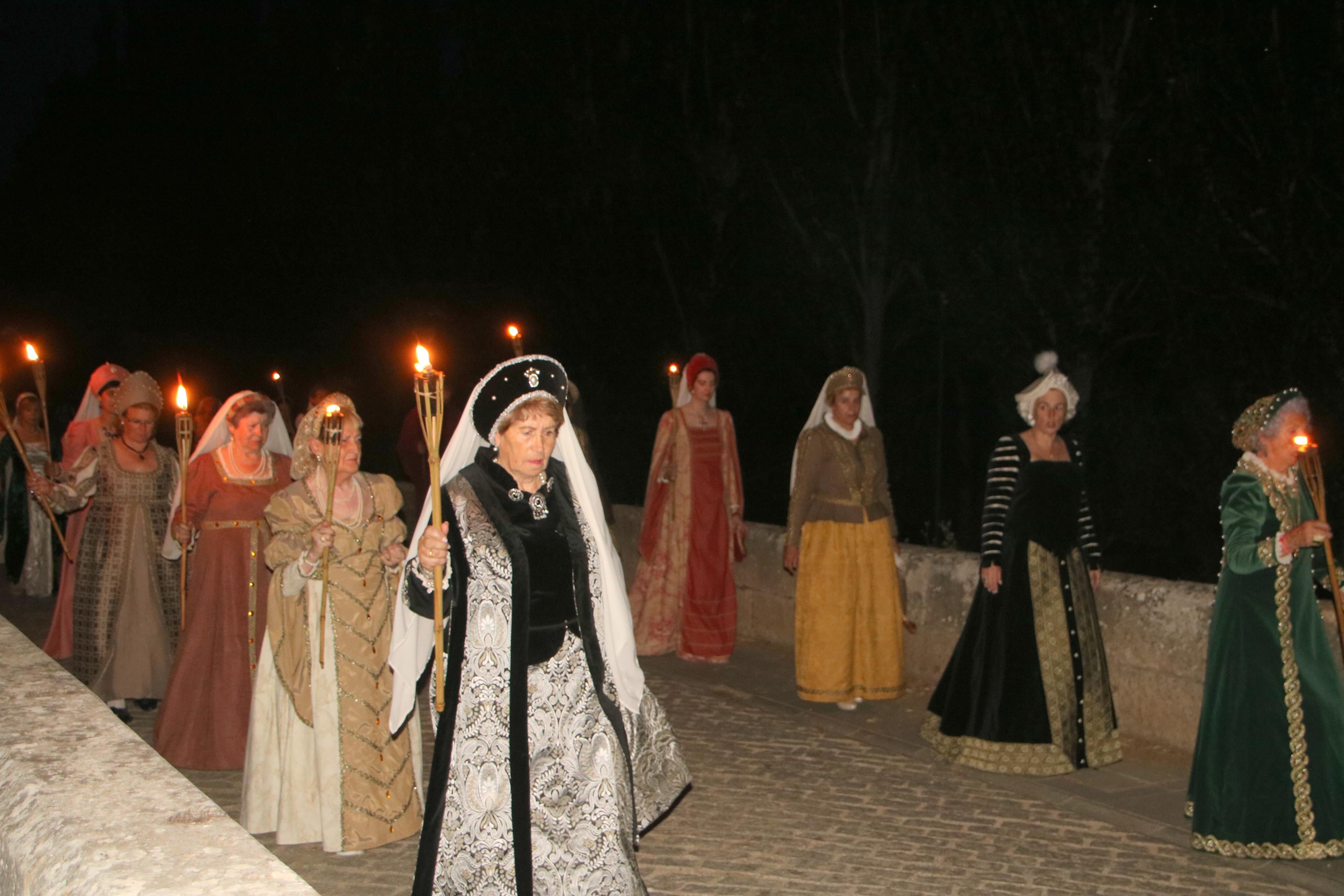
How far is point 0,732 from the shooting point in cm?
301

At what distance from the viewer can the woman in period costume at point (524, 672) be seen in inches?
166

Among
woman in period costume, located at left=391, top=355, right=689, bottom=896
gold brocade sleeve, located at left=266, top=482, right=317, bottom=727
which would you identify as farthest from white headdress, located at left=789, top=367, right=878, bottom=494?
woman in period costume, located at left=391, top=355, right=689, bottom=896

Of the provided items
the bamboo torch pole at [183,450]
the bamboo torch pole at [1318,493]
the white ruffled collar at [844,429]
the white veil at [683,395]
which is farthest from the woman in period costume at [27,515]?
the bamboo torch pole at [1318,493]

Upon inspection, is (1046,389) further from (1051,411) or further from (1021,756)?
(1021,756)

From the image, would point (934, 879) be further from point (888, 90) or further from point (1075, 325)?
point (888, 90)

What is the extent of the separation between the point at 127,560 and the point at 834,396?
14.5 feet

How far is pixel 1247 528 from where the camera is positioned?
218 inches

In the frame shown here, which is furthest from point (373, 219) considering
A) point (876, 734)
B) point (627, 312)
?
point (876, 734)

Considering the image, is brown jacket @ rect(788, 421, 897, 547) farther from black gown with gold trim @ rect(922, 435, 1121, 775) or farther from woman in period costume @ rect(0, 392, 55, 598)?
woman in period costume @ rect(0, 392, 55, 598)

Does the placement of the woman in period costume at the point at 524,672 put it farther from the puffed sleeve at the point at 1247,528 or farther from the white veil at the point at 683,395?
the white veil at the point at 683,395

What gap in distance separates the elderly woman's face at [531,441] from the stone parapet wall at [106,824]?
1541 mm

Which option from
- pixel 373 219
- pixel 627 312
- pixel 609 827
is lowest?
pixel 609 827

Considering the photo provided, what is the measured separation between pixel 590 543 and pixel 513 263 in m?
21.2

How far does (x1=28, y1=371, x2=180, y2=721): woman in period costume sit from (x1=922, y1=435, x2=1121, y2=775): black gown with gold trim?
15.2 ft
